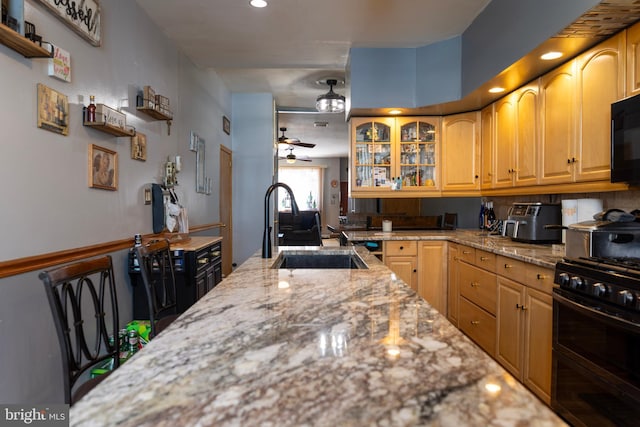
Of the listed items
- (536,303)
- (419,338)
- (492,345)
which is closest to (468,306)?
(492,345)

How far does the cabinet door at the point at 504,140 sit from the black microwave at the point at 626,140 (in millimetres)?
1164

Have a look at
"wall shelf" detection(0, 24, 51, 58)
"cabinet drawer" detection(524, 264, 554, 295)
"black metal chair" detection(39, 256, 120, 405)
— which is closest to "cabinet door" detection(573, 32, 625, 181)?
"cabinet drawer" detection(524, 264, 554, 295)

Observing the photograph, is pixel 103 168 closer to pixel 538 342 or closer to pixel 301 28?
pixel 301 28

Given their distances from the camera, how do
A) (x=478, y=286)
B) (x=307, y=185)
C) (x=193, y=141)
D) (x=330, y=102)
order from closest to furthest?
(x=478, y=286) < (x=193, y=141) < (x=330, y=102) < (x=307, y=185)

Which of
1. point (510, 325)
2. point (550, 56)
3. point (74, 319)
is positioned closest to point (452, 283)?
point (510, 325)

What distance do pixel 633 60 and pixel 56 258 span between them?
3198mm

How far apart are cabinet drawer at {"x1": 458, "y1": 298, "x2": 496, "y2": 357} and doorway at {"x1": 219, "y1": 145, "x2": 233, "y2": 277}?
338 cm

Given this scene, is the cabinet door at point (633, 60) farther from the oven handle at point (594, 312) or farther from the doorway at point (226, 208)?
the doorway at point (226, 208)

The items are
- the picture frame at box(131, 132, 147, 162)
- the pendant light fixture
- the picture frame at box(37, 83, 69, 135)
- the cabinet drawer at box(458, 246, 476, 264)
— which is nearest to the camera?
the picture frame at box(37, 83, 69, 135)

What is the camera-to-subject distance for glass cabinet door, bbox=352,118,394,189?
412 cm

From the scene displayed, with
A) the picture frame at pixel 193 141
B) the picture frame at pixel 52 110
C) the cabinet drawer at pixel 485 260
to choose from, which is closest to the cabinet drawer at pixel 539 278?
the cabinet drawer at pixel 485 260

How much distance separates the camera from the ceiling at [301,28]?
2.92m

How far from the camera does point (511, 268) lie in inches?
98.1

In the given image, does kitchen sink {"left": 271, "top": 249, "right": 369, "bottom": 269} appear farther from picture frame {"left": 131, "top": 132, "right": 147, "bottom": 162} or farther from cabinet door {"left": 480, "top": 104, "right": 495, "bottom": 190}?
cabinet door {"left": 480, "top": 104, "right": 495, "bottom": 190}
